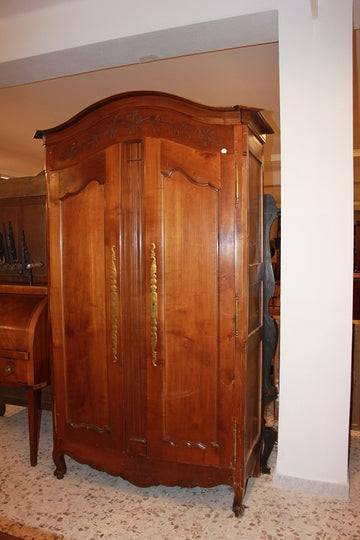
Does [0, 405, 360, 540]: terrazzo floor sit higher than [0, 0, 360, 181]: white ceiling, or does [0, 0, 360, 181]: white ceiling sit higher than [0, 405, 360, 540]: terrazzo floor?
[0, 0, 360, 181]: white ceiling

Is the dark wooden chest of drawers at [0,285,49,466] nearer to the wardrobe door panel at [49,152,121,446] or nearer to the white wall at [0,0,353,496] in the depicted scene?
the wardrobe door panel at [49,152,121,446]

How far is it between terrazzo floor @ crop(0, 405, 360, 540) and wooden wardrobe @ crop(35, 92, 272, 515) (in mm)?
136

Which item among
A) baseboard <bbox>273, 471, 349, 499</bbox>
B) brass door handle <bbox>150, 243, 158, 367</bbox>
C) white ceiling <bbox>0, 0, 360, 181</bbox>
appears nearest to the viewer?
brass door handle <bbox>150, 243, 158, 367</bbox>

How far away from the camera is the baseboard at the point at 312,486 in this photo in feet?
7.43

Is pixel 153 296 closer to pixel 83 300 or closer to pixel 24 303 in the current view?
pixel 83 300

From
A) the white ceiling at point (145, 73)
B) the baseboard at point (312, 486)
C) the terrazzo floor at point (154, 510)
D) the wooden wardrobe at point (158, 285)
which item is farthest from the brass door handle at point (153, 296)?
the white ceiling at point (145, 73)

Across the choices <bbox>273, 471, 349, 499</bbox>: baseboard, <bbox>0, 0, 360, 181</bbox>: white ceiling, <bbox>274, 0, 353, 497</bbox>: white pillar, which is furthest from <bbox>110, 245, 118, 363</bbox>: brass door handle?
<bbox>0, 0, 360, 181</bbox>: white ceiling

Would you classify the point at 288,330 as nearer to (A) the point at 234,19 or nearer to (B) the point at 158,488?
(B) the point at 158,488

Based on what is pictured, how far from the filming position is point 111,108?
2197 mm

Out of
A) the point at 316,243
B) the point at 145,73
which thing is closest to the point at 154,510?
the point at 316,243

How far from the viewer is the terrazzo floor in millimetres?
1992

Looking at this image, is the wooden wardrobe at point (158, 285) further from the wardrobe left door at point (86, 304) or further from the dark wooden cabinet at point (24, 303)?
the dark wooden cabinet at point (24, 303)

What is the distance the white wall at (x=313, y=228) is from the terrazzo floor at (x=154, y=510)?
0.53 ft

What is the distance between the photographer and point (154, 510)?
85.2 inches
